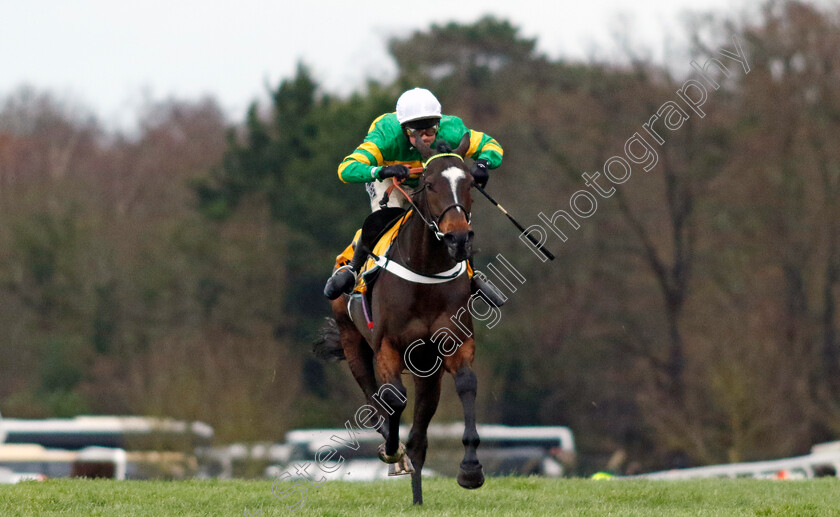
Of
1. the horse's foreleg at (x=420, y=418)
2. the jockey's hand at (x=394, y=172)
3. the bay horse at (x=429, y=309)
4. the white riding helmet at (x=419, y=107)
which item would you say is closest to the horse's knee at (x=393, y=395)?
the bay horse at (x=429, y=309)

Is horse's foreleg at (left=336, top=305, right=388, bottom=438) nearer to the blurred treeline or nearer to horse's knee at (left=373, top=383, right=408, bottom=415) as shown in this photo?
horse's knee at (left=373, top=383, right=408, bottom=415)

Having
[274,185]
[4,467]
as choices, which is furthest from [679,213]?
[4,467]

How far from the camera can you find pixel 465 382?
10.1 metres

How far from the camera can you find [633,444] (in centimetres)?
4744

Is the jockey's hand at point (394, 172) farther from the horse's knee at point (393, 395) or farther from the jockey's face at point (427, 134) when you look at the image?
the horse's knee at point (393, 395)

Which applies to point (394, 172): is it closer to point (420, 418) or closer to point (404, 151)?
point (404, 151)

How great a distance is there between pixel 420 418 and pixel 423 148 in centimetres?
240

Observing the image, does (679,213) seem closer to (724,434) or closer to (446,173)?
(724,434)

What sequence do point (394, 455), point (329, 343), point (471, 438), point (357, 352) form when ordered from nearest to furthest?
point (471, 438)
point (394, 455)
point (357, 352)
point (329, 343)

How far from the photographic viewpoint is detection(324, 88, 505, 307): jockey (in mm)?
10695

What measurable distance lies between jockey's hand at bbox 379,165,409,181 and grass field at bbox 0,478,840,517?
8.93ft

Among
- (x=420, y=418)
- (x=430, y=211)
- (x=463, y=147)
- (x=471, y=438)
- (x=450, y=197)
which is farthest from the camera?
(x=420, y=418)

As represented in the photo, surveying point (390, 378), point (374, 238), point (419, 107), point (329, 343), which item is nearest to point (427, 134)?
point (419, 107)

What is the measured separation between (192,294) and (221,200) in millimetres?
5179
